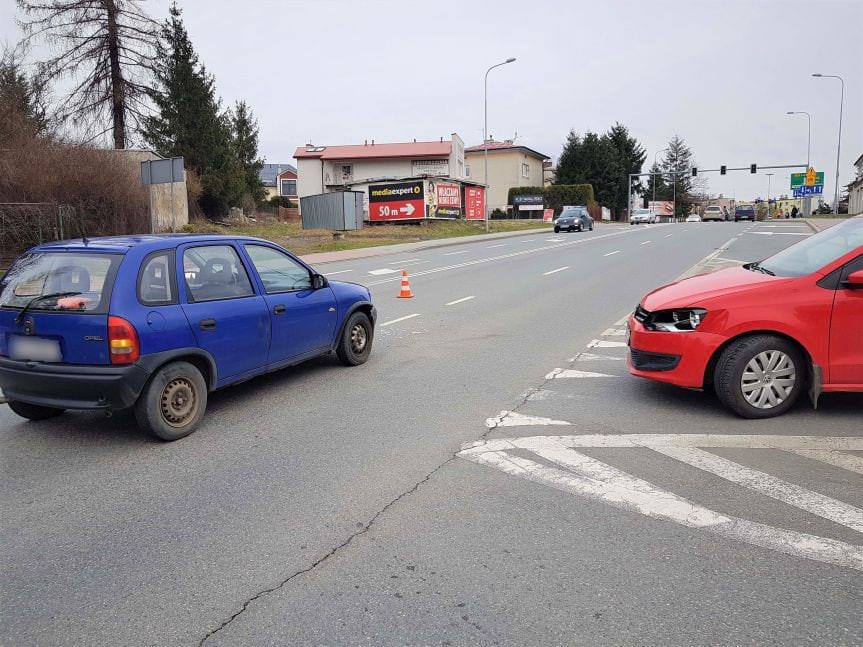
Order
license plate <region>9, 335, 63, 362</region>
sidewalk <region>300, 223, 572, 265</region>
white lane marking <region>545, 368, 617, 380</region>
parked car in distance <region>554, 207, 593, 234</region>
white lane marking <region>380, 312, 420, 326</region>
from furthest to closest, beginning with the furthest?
parked car in distance <region>554, 207, 593, 234</region> < sidewalk <region>300, 223, 572, 265</region> < white lane marking <region>380, 312, 420, 326</region> < white lane marking <region>545, 368, 617, 380</region> < license plate <region>9, 335, 63, 362</region>

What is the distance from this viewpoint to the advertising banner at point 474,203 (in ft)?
169

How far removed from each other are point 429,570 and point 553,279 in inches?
553

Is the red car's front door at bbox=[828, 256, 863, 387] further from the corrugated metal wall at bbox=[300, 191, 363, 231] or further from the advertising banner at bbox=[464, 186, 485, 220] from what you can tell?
the advertising banner at bbox=[464, 186, 485, 220]

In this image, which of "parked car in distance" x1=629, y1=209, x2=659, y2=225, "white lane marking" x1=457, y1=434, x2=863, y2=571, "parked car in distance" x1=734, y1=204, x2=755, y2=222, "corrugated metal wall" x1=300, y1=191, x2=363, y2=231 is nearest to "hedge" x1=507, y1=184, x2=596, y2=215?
"parked car in distance" x1=629, y1=209, x2=659, y2=225

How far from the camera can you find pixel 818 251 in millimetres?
5957

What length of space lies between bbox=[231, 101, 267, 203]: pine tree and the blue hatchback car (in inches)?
2118

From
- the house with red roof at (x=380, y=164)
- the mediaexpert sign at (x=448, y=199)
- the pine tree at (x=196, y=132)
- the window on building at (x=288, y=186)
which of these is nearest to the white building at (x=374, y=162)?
the house with red roof at (x=380, y=164)

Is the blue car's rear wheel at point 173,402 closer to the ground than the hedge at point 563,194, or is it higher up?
closer to the ground

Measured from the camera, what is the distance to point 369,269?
21188 millimetres

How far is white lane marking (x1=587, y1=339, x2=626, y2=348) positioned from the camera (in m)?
8.70

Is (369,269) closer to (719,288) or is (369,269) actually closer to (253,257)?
(253,257)

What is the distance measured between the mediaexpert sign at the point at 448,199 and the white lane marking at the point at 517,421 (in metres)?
41.4

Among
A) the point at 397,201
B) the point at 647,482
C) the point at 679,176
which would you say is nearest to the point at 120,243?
the point at 647,482

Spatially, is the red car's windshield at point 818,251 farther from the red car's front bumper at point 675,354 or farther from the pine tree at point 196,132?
the pine tree at point 196,132
